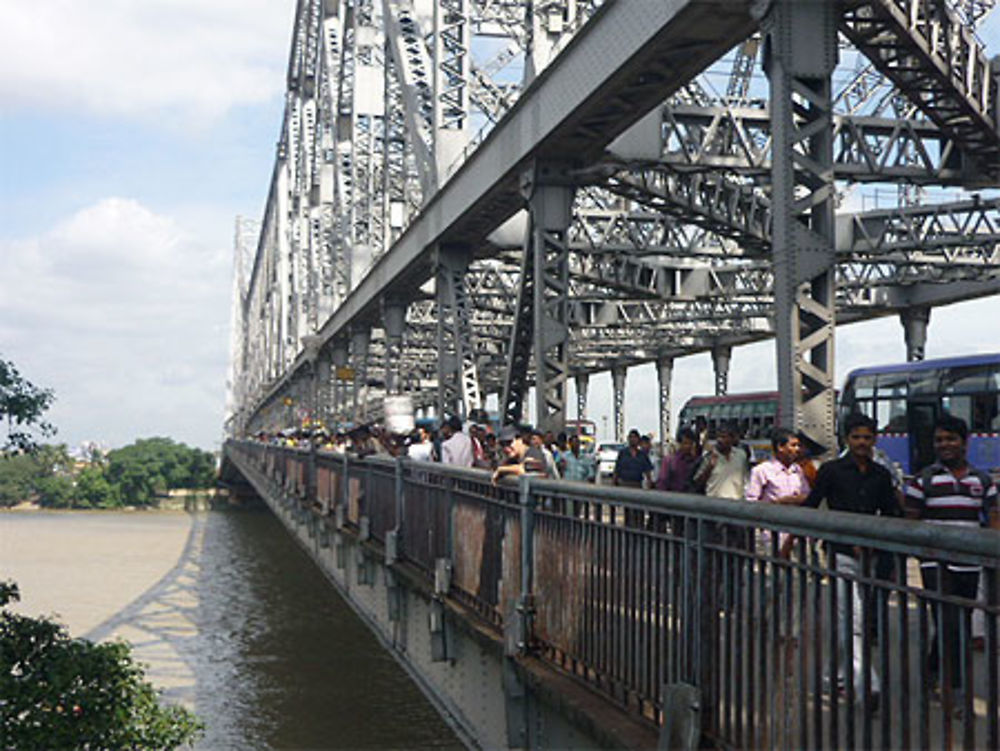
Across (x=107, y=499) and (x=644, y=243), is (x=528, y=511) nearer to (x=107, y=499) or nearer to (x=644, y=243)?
(x=644, y=243)

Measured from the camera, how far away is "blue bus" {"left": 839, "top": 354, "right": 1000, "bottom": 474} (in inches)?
1072

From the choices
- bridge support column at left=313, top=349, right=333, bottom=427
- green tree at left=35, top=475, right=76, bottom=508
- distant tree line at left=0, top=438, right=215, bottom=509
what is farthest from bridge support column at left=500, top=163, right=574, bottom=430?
green tree at left=35, top=475, right=76, bottom=508

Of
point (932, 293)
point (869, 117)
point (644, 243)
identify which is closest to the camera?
point (869, 117)

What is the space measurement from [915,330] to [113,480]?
109m

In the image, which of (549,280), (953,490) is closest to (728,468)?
(953,490)

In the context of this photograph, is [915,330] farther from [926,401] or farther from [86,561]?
[86,561]

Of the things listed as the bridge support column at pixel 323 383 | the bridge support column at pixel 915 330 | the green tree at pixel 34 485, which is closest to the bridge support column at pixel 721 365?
the bridge support column at pixel 915 330

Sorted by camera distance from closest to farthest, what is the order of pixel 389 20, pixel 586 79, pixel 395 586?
pixel 395 586
pixel 586 79
pixel 389 20

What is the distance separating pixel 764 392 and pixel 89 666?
36240 mm

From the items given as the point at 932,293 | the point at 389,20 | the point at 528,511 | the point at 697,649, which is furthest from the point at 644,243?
the point at 697,649

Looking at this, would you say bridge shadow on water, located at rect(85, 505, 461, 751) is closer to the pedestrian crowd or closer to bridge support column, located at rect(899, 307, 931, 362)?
the pedestrian crowd

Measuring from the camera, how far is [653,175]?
2084 centimetres

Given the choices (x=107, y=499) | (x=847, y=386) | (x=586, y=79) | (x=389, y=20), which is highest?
(x=389, y=20)

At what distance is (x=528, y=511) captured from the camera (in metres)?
7.38
